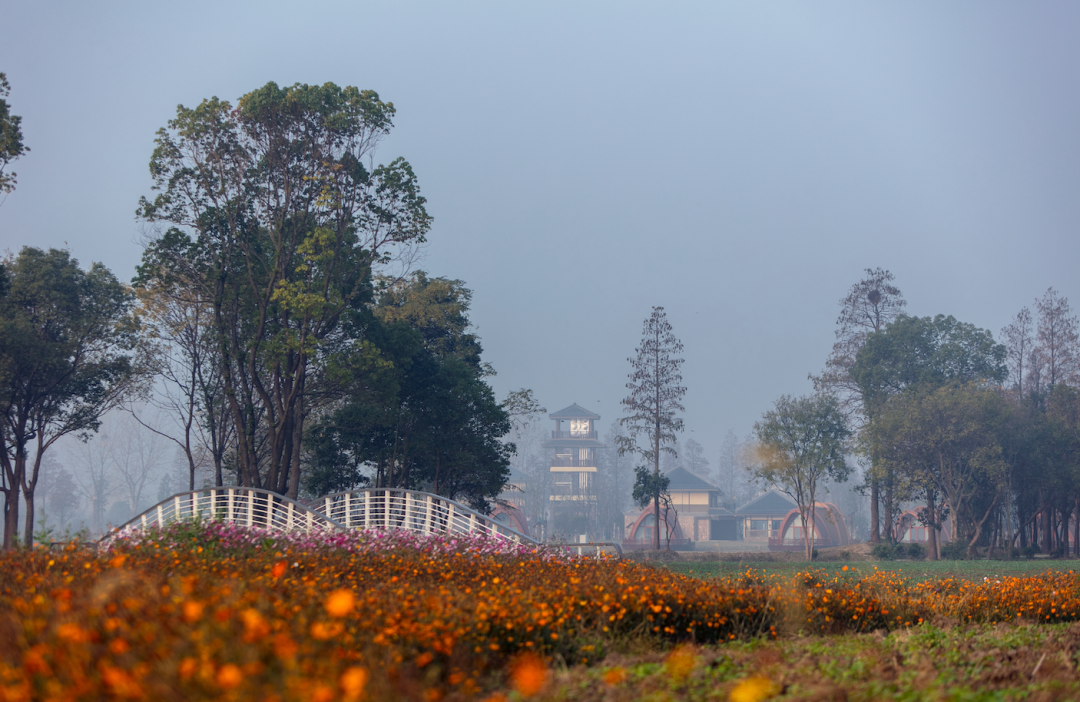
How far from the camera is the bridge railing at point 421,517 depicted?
14.8 m

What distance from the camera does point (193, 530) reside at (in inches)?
391

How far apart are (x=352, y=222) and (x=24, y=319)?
9.86 m

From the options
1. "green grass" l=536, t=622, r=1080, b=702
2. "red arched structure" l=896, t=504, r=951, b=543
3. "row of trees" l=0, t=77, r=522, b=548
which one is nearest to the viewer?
"green grass" l=536, t=622, r=1080, b=702

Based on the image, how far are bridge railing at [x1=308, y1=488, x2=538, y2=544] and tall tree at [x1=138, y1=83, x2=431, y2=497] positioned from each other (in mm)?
2529

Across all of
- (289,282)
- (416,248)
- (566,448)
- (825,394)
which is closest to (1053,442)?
(825,394)

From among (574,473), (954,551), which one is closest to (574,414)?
(574,473)

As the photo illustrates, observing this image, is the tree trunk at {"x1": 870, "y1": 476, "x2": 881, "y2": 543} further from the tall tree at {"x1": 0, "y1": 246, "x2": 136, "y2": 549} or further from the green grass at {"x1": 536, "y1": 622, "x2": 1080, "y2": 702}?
the green grass at {"x1": 536, "y1": 622, "x2": 1080, "y2": 702}

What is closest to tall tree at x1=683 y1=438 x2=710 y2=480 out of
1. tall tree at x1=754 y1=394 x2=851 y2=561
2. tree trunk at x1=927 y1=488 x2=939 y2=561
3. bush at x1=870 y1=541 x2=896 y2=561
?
tall tree at x1=754 y1=394 x2=851 y2=561

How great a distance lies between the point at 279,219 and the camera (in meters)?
20.8

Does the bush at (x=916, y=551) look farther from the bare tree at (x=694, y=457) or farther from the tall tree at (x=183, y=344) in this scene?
the bare tree at (x=694, y=457)

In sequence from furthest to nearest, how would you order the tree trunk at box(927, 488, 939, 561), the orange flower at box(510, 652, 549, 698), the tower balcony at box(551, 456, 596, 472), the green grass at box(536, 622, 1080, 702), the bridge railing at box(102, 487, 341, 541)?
1. the tower balcony at box(551, 456, 596, 472)
2. the tree trunk at box(927, 488, 939, 561)
3. the bridge railing at box(102, 487, 341, 541)
4. the green grass at box(536, 622, 1080, 702)
5. the orange flower at box(510, 652, 549, 698)

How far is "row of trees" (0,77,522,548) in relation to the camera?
20.3 metres

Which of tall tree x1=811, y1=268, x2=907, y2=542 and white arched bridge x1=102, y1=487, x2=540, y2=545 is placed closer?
white arched bridge x1=102, y1=487, x2=540, y2=545

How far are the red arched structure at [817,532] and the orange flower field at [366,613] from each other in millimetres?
46202
